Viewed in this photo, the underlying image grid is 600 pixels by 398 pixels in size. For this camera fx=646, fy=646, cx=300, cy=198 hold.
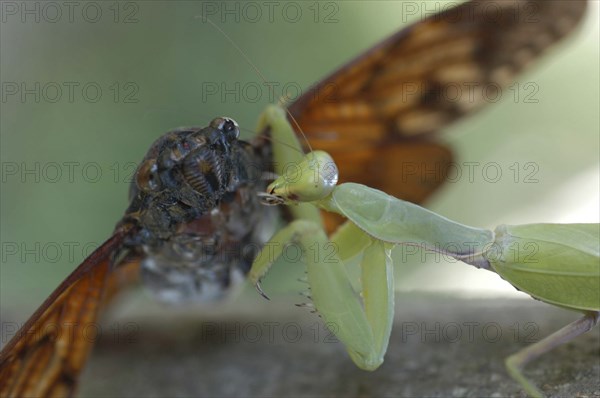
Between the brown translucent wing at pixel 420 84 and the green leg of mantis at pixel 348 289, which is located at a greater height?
the brown translucent wing at pixel 420 84

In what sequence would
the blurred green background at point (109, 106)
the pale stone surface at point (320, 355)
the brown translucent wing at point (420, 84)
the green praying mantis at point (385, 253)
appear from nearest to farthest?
the green praying mantis at point (385, 253)
the pale stone surface at point (320, 355)
the brown translucent wing at point (420, 84)
the blurred green background at point (109, 106)

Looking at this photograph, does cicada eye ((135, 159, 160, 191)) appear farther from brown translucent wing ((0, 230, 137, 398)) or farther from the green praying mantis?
the green praying mantis

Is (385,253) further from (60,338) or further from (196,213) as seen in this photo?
(60,338)

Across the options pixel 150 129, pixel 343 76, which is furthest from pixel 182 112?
pixel 343 76

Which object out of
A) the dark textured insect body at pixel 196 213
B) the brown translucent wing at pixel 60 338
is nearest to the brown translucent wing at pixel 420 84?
the dark textured insect body at pixel 196 213

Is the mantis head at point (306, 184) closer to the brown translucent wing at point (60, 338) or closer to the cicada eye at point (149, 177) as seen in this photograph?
the cicada eye at point (149, 177)

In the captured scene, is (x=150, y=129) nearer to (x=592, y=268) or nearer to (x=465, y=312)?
(x=465, y=312)

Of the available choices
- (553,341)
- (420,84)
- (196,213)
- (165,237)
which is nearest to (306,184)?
(196,213)

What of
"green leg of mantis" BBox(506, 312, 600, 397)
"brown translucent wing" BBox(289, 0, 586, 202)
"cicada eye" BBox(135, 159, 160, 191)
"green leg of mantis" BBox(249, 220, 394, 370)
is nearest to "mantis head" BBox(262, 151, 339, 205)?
"green leg of mantis" BBox(249, 220, 394, 370)

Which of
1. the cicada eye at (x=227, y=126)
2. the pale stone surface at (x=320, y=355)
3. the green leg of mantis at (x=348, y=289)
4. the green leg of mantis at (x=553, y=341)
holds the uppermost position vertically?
the cicada eye at (x=227, y=126)
